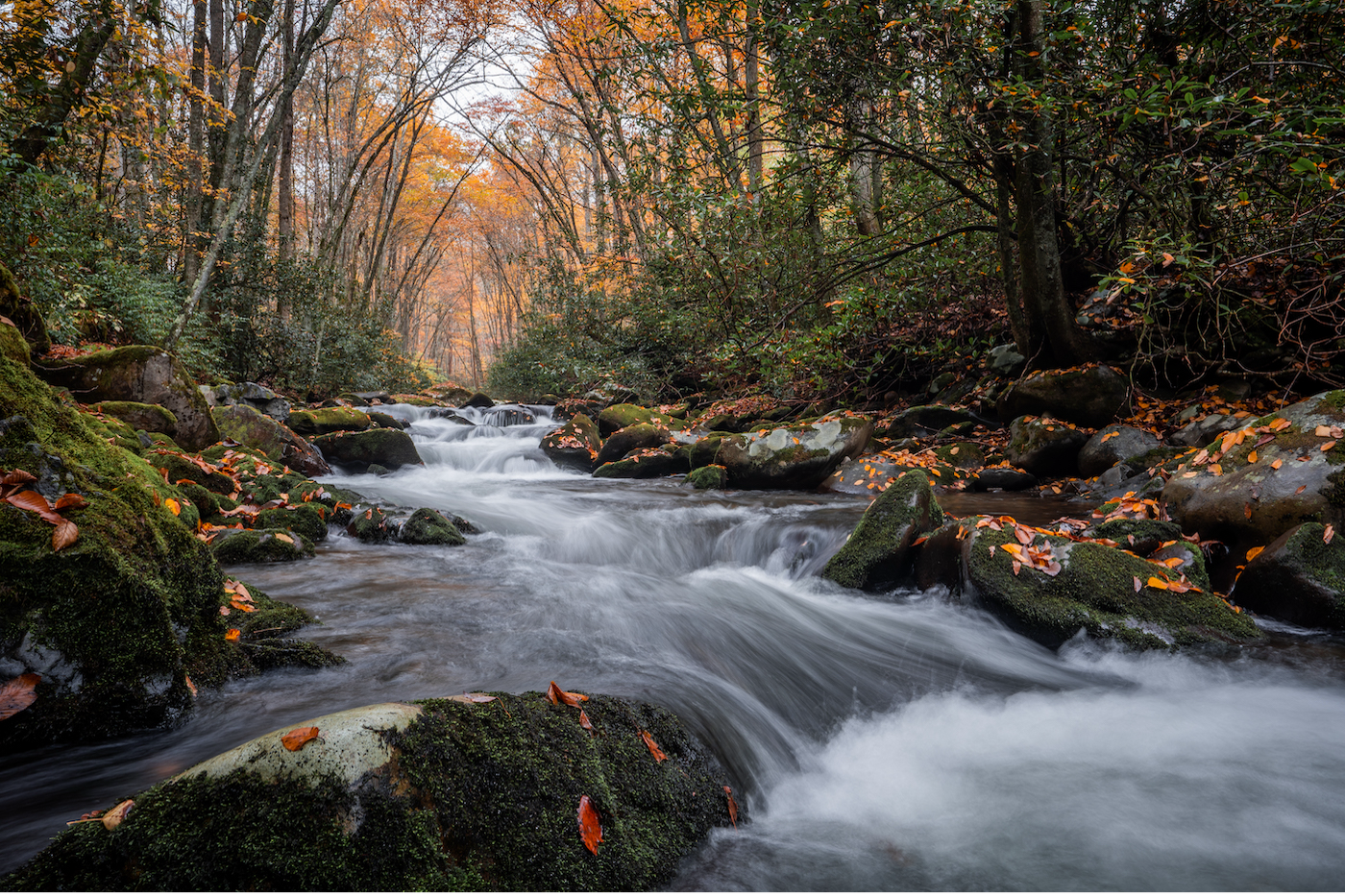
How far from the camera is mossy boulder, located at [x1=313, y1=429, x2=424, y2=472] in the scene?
10.5 m

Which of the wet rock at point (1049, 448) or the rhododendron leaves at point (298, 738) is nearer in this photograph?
the rhododendron leaves at point (298, 738)

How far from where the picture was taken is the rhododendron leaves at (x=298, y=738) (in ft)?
4.71

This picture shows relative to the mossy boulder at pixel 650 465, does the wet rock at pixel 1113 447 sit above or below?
above

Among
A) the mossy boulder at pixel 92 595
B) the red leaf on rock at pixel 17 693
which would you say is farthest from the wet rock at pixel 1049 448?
the red leaf on rock at pixel 17 693

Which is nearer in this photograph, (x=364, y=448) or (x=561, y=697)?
(x=561, y=697)

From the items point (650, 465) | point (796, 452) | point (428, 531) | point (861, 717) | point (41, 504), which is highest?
point (41, 504)

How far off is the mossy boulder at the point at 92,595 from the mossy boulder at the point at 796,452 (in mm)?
7040

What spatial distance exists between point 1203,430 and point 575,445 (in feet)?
30.2

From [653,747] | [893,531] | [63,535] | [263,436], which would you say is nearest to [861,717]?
[653,747]

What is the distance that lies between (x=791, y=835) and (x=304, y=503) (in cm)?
554

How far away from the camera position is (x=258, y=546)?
15.6 feet

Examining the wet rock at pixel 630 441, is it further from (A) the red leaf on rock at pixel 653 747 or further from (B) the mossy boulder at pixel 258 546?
(A) the red leaf on rock at pixel 653 747

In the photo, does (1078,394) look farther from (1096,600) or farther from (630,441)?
(630,441)

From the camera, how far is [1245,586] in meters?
3.99
